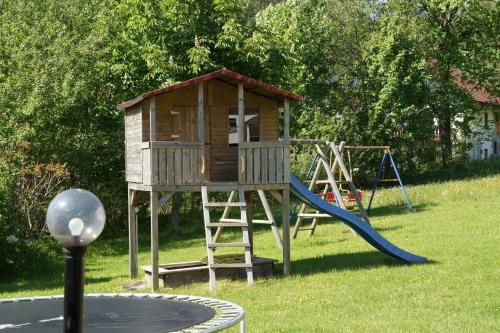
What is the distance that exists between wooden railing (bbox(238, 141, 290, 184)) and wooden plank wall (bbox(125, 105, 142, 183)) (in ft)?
6.34

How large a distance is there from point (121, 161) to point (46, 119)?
3326 mm

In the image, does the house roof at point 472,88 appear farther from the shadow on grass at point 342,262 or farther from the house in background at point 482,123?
the shadow on grass at point 342,262

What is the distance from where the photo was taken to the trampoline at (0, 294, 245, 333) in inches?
243

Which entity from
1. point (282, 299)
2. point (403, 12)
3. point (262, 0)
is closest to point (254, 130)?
point (282, 299)

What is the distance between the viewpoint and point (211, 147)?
15.6 m

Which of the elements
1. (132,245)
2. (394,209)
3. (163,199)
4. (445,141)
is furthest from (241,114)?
(445,141)

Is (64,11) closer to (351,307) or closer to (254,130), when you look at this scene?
(254,130)

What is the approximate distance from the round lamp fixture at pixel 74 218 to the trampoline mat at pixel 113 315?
9.34 ft

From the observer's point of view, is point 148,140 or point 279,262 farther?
point 279,262

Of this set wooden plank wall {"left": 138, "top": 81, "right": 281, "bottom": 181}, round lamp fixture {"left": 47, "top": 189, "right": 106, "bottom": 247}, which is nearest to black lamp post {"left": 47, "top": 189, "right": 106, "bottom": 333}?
round lamp fixture {"left": 47, "top": 189, "right": 106, "bottom": 247}

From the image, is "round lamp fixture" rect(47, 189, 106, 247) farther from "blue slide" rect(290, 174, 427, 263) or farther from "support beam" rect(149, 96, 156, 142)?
"blue slide" rect(290, 174, 427, 263)

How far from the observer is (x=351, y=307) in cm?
1101

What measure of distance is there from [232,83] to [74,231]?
478 inches

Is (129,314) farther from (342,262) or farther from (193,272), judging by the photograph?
(342,262)
